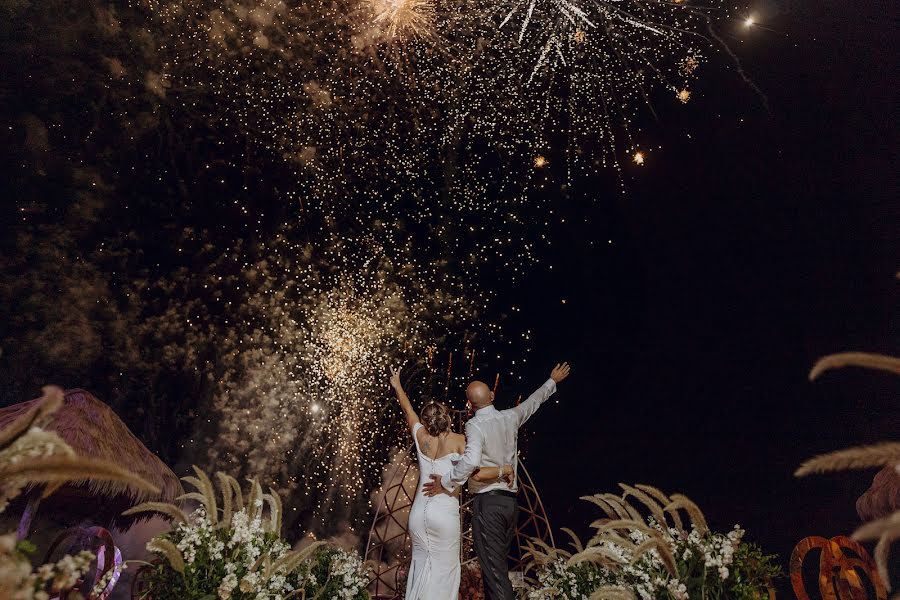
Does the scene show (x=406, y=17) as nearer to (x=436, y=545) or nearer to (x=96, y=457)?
(x=96, y=457)

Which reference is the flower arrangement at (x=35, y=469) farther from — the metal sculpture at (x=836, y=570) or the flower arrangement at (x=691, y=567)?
the metal sculpture at (x=836, y=570)

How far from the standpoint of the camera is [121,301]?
488 inches

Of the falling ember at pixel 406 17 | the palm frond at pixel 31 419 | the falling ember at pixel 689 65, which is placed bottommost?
the palm frond at pixel 31 419

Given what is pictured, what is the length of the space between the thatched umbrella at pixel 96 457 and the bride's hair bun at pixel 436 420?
3154 millimetres

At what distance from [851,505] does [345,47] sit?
10.6 meters

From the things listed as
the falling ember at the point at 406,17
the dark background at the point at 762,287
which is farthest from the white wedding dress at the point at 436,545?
the falling ember at the point at 406,17

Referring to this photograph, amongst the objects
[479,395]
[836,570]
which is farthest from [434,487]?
[836,570]

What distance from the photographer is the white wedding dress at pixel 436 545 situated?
5863 millimetres

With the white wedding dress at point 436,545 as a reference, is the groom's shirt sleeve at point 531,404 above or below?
above

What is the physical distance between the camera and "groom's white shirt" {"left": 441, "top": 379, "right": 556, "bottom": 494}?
543 cm

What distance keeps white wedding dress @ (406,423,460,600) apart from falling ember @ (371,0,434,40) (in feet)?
25.4

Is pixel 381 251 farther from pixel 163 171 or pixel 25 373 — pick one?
pixel 25 373

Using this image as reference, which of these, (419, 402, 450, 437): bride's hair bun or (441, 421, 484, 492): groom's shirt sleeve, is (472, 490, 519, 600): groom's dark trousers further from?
(419, 402, 450, 437): bride's hair bun

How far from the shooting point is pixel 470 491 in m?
5.71
